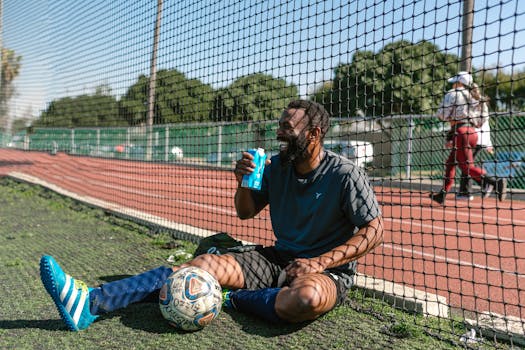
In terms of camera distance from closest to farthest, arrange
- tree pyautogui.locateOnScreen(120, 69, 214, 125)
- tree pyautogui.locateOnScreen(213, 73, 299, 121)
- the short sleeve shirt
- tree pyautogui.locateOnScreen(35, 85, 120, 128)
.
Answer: the short sleeve shirt < tree pyautogui.locateOnScreen(213, 73, 299, 121) < tree pyautogui.locateOnScreen(120, 69, 214, 125) < tree pyautogui.locateOnScreen(35, 85, 120, 128)

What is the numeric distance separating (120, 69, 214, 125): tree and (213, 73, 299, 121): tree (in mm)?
170

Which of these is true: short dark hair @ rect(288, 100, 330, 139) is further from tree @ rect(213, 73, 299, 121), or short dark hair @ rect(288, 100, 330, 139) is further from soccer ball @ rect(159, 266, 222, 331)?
tree @ rect(213, 73, 299, 121)

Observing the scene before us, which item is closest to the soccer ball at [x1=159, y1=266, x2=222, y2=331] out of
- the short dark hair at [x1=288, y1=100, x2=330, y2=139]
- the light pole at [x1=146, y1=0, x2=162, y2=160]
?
the short dark hair at [x1=288, y1=100, x2=330, y2=139]

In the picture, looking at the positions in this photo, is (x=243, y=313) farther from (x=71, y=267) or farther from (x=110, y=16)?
(x=110, y=16)

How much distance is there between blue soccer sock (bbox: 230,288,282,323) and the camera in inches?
111

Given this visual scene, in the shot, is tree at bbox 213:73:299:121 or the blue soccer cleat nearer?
the blue soccer cleat

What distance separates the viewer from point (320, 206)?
305 centimetres

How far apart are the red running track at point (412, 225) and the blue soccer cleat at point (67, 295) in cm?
197

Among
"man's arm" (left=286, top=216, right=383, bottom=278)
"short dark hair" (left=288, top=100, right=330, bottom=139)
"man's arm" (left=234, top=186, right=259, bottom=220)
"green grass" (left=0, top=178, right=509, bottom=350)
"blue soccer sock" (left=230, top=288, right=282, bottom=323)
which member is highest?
"short dark hair" (left=288, top=100, right=330, bottom=139)

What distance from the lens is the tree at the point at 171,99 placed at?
20.6 feet

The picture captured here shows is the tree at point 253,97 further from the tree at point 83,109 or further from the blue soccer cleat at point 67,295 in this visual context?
the tree at point 83,109

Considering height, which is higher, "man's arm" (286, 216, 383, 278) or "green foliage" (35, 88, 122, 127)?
"green foliage" (35, 88, 122, 127)

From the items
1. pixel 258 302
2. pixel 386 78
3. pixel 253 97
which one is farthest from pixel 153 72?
pixel 258 302

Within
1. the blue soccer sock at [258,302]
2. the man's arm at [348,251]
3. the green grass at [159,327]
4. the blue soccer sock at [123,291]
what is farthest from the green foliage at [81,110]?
the man's arm at [348,251]
